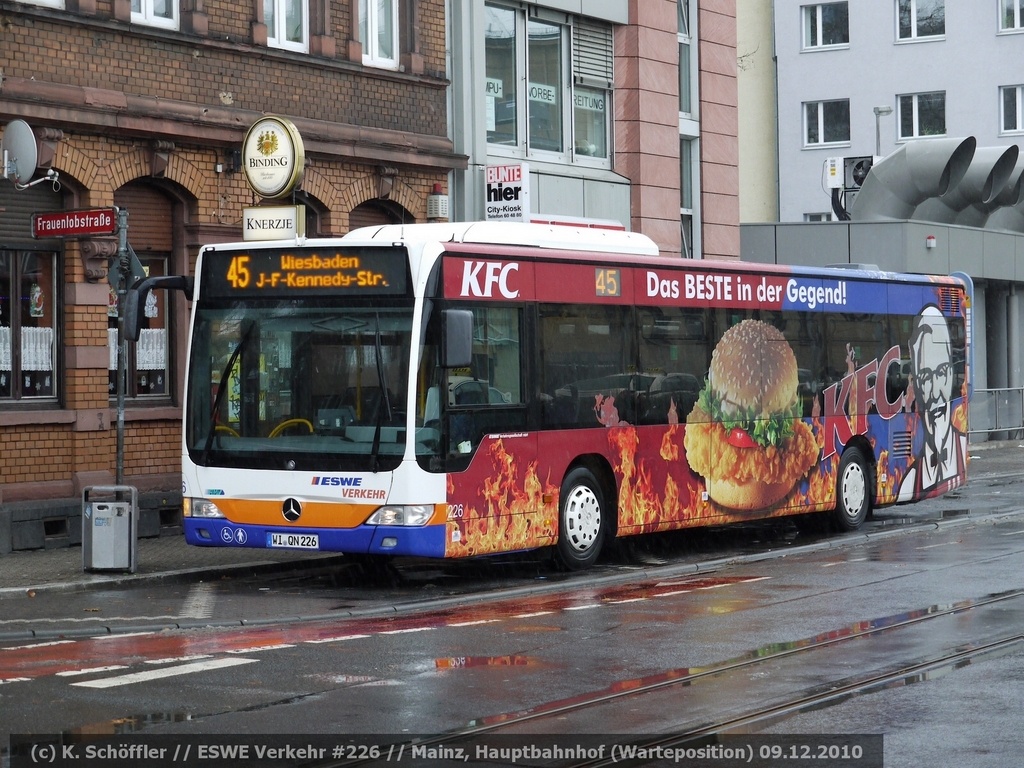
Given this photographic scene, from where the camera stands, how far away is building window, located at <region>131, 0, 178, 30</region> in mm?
19406

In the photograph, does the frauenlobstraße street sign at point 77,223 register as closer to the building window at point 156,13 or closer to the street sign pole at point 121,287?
the street sign pole at point 121,287

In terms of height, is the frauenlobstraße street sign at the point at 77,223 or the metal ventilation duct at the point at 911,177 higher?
the metal ventilation duct at the point at 911,177

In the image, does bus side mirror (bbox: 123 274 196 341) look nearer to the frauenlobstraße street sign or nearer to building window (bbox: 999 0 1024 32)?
the frauenlobstraße street sign

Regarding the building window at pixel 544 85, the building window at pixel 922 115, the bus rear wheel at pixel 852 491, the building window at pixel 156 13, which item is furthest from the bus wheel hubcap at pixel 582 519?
the building window at pixel 922 115

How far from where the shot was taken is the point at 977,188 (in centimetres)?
4003

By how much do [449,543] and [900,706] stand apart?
5989 mm

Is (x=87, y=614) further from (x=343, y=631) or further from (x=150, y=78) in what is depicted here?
(x=150, y=78)

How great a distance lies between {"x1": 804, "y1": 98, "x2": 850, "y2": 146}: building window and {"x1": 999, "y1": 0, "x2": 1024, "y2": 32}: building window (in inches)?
215

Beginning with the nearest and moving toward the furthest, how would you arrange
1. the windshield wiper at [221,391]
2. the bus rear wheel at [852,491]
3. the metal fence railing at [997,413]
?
the windshield wiper at [221,391] → the bus rear wheel at [852,491] → the metal fence railing at [997,413]

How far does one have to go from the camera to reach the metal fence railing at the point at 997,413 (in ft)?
127

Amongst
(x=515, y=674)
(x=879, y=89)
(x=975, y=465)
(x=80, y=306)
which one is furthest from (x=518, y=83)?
(x=879, y=89)

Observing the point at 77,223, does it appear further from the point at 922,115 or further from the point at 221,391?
the point at 922,115

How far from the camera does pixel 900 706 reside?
8773mm

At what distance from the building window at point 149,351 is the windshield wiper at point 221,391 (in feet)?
15.2
